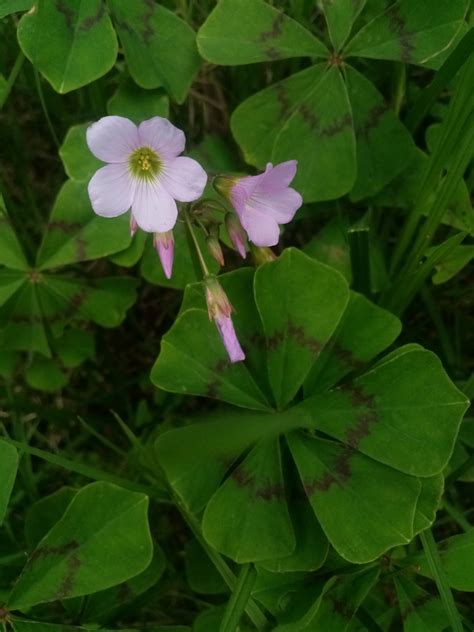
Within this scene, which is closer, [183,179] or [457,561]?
[183,179]

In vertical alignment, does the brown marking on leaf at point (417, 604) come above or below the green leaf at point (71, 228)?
below

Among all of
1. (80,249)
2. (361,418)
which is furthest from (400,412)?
(80,249)

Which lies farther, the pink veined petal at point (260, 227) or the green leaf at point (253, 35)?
the green leaf at point (253, 35)

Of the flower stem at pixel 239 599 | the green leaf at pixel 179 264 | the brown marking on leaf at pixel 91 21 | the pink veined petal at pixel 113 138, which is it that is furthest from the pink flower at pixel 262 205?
the flower stem at pixel 239 599

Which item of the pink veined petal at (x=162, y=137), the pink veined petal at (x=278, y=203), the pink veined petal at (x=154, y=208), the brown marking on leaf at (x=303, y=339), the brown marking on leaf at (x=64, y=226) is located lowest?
the brown marking on leaf at (x=303, y=339)

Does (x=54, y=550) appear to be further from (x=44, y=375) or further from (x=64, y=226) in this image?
(x=64, y=226)

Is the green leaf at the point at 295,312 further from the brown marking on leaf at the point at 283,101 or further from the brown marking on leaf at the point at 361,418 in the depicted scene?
the brown marking on leaf at the point at 283,101

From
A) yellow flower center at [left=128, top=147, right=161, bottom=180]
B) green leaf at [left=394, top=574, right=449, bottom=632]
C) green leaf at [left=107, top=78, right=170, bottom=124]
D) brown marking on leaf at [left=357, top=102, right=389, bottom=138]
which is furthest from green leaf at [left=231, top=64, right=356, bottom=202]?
green leaf at [left=394, top=574, right=449, bottom=632]
